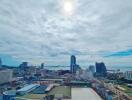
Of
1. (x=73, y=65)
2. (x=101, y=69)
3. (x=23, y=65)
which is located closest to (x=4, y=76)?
(x=101, y=69)

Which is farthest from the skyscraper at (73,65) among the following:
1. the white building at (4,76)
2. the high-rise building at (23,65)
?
the white building at (4,76)

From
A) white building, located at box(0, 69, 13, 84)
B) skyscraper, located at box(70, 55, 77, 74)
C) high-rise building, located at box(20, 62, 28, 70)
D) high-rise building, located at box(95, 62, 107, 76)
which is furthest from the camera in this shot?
high-rise building, located at box(20, 62, 28, 70)

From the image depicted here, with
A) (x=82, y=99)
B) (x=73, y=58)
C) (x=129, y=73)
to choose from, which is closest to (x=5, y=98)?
(x=82, y=99)

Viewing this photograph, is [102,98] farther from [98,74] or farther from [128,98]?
[98,74]

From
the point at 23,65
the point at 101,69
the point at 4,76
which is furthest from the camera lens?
the point at 23,65

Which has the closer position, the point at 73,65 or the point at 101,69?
the point at 101,69

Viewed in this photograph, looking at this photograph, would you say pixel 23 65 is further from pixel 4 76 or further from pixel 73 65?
pixel 4 76

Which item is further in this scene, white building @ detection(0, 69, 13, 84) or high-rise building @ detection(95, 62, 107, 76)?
high-rise building @ detection(95, 62, 107, 76)

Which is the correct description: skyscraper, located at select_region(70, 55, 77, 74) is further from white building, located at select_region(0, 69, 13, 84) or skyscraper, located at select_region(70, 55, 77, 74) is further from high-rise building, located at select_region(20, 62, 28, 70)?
white building, located at select_region(0, 69, 13, 84)

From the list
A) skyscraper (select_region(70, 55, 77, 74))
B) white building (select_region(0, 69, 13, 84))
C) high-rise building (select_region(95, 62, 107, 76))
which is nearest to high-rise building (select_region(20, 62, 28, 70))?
skyscraper (select_region(70, 55, 77, 74))

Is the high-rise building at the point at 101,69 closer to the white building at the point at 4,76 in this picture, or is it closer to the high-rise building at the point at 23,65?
the high-rise building at the point at 23,65

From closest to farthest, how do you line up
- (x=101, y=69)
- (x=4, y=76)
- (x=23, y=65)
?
(x=4, y=76) → (x=101, y=69) → (x=23, y=65)
